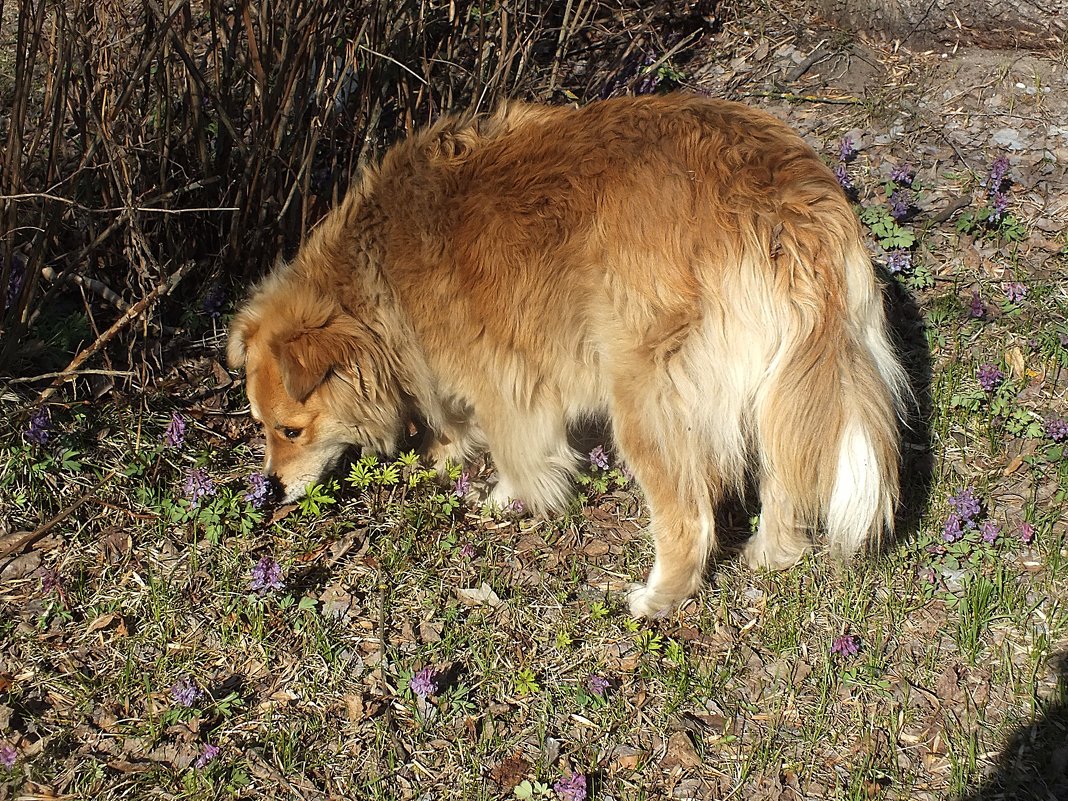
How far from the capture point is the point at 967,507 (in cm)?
367

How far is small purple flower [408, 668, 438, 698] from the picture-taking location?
3.19m

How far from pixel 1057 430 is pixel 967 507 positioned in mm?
554

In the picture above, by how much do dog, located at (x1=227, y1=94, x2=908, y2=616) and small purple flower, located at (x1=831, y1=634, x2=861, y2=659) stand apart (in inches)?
12.5

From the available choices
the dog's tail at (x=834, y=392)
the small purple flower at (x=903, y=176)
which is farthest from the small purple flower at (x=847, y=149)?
the dog's tail at (x=834, y=392)

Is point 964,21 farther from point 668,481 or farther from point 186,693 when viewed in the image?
point 186,693

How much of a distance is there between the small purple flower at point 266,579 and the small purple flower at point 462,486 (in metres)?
0.82

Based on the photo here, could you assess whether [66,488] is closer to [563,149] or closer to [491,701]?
[491,701]

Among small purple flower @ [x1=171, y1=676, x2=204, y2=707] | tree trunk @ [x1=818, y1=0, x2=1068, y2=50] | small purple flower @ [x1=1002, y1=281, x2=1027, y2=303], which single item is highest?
tree trunk @ [x1=818, y1=0, x2=1068, y2=50]

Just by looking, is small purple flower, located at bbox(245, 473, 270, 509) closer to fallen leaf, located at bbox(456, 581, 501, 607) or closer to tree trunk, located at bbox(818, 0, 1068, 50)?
fallen leaf, located at bbox(456, 581, 501, 607)

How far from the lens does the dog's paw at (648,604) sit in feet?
11.6

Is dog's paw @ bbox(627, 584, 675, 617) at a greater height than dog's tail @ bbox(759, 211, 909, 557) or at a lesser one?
lesser

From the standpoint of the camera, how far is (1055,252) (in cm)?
456

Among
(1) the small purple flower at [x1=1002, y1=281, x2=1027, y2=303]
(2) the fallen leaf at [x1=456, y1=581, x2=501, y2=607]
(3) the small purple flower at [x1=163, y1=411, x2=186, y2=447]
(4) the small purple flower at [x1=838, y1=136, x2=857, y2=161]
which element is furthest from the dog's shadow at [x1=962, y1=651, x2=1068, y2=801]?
(3) the small purple flower at [x1=163, y1=411, x2=186, y2=447]

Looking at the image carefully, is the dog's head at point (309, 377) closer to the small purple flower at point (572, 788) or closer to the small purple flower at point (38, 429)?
the small purple flower at point (38, 429)
